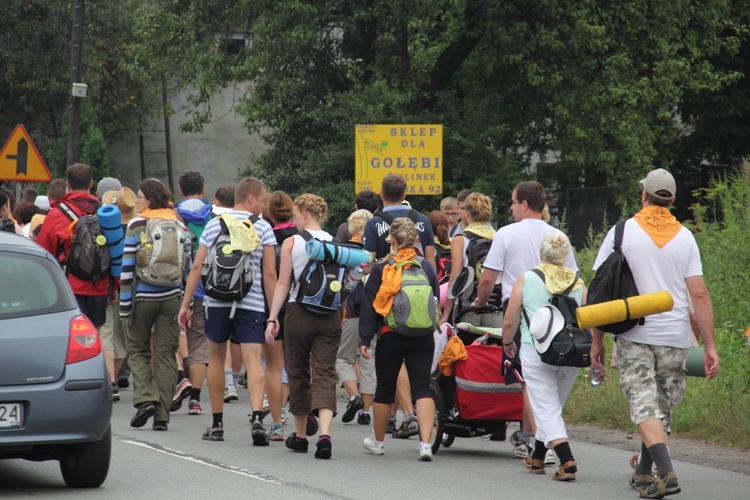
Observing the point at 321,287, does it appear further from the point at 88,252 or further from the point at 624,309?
the point at 88,252

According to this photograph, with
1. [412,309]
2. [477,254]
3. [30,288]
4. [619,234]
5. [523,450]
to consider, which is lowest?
[523,450]

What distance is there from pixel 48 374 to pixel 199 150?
1368 inches

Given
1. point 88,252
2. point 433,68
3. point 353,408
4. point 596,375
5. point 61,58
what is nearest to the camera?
point 596,375

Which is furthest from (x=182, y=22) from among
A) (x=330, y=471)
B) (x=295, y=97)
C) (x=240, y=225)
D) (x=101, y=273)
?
(x=330, y=471)

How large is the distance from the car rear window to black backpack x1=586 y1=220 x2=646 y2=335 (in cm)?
325

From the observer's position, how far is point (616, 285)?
7777 millimetres

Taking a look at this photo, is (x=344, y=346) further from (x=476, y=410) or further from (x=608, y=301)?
(x=608, y=301)

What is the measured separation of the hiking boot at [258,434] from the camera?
9.62 m

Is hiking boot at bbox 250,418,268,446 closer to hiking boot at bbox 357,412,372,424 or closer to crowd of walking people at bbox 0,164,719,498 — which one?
crowd of walking people at bbox 0,164,719,498

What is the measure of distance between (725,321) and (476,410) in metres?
A: 4.85

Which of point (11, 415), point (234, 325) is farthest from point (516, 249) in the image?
point (11, 415)

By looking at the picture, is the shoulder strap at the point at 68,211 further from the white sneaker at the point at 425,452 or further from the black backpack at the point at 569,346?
the black backpack at the point at 569,346

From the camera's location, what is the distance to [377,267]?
9.11 metres

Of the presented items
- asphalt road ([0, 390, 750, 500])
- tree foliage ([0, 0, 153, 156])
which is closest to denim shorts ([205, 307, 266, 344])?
asphalt road ([0, 390, 750, 500])
